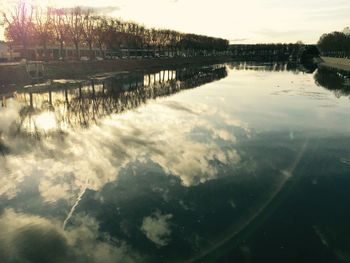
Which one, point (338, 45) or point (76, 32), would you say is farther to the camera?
point (338, 45)

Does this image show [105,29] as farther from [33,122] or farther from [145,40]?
[33,122]

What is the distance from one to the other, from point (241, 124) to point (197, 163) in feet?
35.5

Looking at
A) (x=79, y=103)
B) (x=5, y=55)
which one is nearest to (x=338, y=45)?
(x=5, y=55)

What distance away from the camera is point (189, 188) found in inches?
633

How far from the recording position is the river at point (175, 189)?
11.6 meters

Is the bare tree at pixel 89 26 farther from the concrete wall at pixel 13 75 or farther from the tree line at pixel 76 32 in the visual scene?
the concrete wall at pixel 13 75

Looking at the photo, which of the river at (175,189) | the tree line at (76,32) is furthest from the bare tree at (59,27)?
the river at (175,189)

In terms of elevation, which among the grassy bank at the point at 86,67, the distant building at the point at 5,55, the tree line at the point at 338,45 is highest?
the tree line at the point at 338,45

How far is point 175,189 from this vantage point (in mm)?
16031

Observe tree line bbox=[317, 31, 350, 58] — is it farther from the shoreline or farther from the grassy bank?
the grassy bank

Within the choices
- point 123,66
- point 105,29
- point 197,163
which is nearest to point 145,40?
point 105,29

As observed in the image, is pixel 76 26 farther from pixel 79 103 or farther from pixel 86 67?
pixel 79 103

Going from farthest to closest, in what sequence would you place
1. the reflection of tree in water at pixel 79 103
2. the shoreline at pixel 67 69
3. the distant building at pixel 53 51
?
the distant building at pixel 53 51
the shoreline at pixel 67 69
the reflection of tree in water at pixel 79 103

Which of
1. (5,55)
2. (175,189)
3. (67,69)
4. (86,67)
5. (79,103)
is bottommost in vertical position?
(79,103)
